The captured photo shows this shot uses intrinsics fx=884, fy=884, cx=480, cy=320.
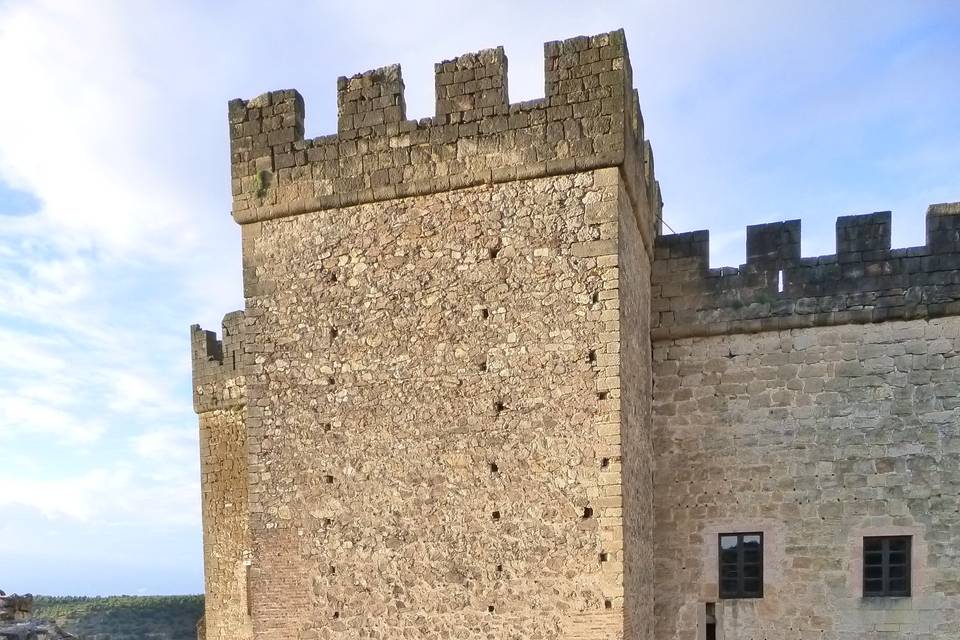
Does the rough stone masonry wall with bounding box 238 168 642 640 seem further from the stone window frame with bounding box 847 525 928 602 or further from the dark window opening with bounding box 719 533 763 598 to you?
the stone window frame with bounding box 847 525 928 602

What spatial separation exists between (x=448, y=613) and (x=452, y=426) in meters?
1.56

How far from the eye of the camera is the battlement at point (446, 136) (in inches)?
295

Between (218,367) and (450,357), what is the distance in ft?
20.7

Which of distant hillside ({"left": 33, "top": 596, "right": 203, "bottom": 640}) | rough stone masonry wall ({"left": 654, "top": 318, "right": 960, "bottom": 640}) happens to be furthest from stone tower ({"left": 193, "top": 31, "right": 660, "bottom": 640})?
distant hillside ({"left": 33, "top": 596, "right": 203, "bottom": 640})

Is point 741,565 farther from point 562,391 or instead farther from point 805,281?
point 562,391

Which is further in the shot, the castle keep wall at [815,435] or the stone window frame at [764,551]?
the stone window frame at [764,551]

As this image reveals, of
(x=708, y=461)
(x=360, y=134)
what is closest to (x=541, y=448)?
(x=708, y=461)

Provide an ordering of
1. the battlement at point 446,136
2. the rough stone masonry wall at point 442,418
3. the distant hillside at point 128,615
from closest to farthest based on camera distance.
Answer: the rough stone masonry wall at point 442,418, the battlement at point 446,136, the distant hillside at point 128,615

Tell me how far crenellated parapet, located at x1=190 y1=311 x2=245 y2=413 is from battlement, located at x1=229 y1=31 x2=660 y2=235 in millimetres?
4644

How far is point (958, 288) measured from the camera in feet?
28.8

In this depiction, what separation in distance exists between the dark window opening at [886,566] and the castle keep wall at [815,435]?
3.7 inches

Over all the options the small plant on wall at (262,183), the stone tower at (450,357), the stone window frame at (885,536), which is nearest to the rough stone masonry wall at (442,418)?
the stone tower at (450,357)

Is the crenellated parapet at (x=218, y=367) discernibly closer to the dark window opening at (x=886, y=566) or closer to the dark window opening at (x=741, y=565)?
the dark window opening at (x=741, y=565)

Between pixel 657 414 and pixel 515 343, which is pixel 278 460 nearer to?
pixel 515 343
